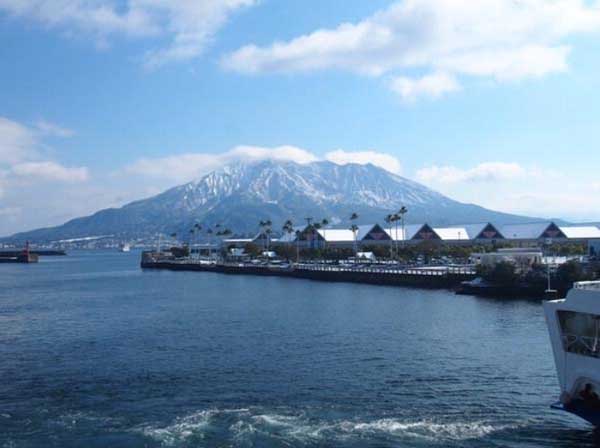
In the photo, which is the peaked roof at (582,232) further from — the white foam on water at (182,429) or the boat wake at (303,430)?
the white foam on water at (182,429)

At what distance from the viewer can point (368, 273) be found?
A: 61312 millimetres

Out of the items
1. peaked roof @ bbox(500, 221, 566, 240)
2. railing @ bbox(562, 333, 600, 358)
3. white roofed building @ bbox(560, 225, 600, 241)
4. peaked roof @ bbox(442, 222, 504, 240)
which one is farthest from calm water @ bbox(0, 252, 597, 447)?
white roofed building @ bbox(560, 225, 600, 241)

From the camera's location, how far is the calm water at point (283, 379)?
14.3 metres

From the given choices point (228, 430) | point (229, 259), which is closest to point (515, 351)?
point (228, 430)

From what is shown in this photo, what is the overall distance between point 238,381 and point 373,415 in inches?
201

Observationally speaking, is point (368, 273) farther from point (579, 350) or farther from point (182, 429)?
point (579, 350)

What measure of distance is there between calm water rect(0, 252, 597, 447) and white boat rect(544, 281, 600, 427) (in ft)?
4.17

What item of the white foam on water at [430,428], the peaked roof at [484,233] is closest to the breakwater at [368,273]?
the peaked roof at [484,233]

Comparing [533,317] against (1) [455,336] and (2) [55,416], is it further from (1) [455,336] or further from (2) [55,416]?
(2) [55,416]

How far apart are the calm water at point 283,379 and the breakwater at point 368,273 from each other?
15603 mm

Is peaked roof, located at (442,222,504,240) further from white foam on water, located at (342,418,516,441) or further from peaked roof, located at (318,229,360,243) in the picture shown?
white foam on water, located at (342,418,516,441)

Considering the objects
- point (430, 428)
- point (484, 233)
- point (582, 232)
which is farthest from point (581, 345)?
point (582, 232)

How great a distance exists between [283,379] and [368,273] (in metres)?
42.6

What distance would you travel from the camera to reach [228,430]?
14.5 m
